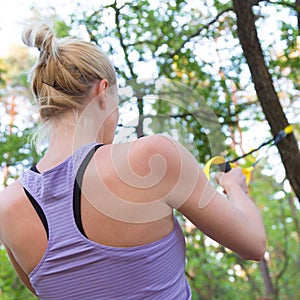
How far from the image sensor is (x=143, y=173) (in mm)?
979

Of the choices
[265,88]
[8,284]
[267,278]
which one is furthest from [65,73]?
[267,278]

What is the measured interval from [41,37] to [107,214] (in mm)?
459

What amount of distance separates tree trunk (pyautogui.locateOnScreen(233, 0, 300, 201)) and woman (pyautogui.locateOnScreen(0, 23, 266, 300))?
4.22 ft

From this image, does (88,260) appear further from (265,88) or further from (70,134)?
(265,88)

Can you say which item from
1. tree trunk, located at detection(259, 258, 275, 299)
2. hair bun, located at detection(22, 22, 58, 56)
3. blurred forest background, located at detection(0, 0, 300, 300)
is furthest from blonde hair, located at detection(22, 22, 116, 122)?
tree trunk, located at detection(259, 258, 275, 299)

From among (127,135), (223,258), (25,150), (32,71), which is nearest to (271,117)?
(127,135)

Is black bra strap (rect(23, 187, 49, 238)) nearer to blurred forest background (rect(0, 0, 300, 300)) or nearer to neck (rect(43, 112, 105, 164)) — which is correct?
neck (rect(43, 112, 105, 164))

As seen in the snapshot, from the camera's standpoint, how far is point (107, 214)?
1.00m

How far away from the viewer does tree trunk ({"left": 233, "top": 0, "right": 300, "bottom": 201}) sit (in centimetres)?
235

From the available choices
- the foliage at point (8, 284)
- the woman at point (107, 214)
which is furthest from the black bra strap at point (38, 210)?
the foliage at point (8, 284)

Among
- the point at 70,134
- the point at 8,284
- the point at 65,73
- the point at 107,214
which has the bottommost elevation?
the point at 8,284

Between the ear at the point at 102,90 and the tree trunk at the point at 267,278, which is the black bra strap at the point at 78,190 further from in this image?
the tree trunk at the point at 267,278

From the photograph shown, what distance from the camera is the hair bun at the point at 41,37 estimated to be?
1.17 m

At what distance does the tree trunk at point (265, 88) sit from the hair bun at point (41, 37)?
131cm
